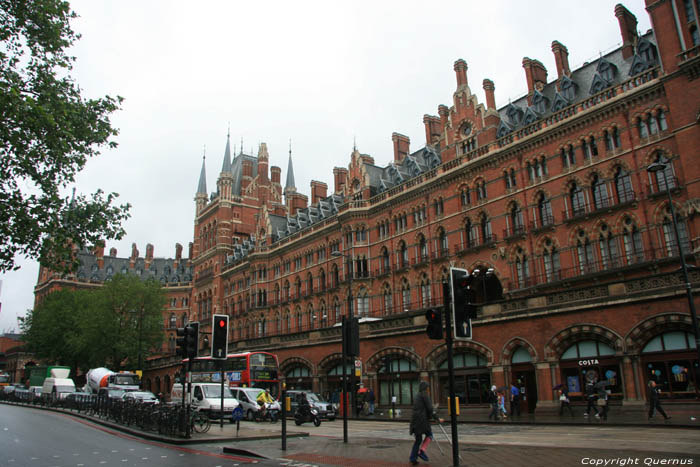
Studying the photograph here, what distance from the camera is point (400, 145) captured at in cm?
5872

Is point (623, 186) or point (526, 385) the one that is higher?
point (623, 186)

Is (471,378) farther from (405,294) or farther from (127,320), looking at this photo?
(127,320)

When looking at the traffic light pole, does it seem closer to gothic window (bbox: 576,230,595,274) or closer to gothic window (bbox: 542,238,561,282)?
gothic window (bbox: 576,230,595,274)

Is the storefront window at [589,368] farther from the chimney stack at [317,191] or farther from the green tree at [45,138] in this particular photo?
the chimney stack at [317,191]

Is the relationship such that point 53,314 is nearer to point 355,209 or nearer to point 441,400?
point 355,209

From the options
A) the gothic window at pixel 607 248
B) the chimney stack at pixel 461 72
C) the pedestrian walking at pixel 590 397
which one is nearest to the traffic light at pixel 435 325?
the pedestrian walking at pixel 590 397

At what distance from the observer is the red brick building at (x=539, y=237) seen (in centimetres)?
2808

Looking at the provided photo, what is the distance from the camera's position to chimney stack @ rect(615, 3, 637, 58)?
1470 inches

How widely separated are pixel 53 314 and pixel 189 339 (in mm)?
66554

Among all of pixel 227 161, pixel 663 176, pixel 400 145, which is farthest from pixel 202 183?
pixel 663 176

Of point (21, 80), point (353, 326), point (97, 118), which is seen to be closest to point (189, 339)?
point (353, 326)

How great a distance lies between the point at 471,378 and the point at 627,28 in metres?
26.9

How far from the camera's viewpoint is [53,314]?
74.7m

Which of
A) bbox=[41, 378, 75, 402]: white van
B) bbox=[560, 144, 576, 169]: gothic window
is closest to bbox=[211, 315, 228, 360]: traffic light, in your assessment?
bbox=[560, 144, 576, 169]: gothic window
